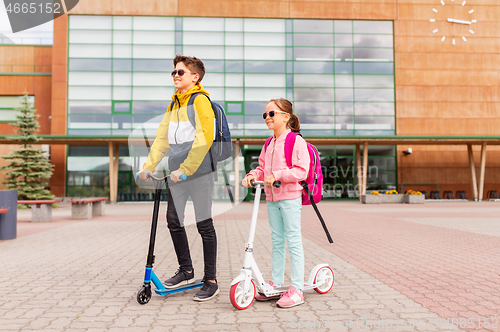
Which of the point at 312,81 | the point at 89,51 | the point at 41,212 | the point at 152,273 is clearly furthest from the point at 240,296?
the point at 89,51

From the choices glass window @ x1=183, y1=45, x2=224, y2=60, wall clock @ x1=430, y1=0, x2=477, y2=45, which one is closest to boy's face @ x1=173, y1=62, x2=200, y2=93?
glass window @ x1=183, y1=45, x2=224, y2=60

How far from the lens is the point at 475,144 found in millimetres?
27172

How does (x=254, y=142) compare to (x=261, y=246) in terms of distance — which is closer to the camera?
(x=261, y=246)

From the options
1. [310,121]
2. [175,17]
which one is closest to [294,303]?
[310,121]

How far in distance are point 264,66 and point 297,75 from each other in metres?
2.33

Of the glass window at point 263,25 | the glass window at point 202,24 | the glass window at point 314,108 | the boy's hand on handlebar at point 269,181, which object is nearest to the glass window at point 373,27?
the glass window at point 263,25

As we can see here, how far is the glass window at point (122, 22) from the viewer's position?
86.9ft

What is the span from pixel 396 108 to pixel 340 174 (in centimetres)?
605

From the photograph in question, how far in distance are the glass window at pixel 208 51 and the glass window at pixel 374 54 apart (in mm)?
9343

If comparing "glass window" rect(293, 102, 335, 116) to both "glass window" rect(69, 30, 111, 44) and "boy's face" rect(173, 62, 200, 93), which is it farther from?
"boy's face" rect(173, 62, 200, 93)

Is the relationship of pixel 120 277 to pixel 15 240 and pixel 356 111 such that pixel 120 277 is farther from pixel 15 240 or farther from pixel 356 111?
pixel 356 111

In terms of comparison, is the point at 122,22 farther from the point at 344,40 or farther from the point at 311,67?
the point at 344,40

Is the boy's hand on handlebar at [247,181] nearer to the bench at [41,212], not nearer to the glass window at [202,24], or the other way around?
the bench at [41,212]

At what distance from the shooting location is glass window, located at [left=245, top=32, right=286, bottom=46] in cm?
2686
